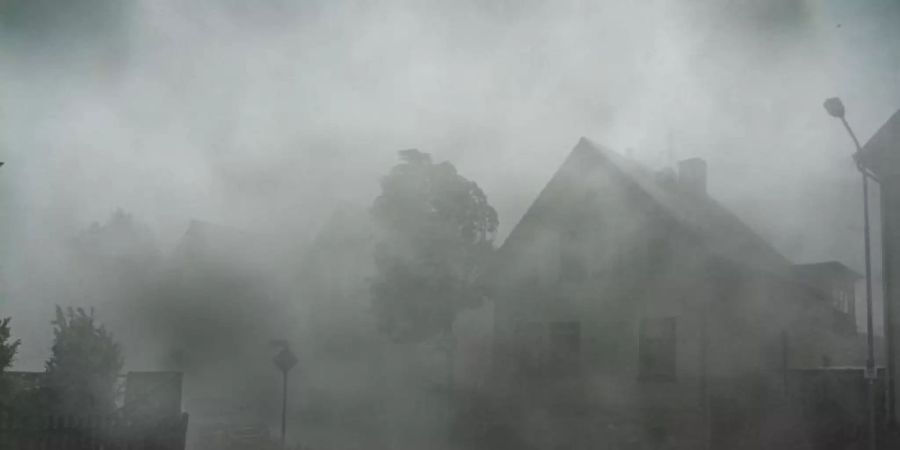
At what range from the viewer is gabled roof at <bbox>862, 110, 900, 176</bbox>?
1074 cm

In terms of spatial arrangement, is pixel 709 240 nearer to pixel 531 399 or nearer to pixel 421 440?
pixel 531 399

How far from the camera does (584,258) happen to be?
15367mm

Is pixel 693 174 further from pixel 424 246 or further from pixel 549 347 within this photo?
pixel 424 246

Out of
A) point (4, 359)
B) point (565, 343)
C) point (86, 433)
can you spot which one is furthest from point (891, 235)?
point (4, 359)

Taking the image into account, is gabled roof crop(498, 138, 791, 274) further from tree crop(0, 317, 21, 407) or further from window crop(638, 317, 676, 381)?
tree crop(0, 317, 21, 407)

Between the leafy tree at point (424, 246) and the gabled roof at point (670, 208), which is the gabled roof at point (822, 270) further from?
the leafy tree at point (424, 246)

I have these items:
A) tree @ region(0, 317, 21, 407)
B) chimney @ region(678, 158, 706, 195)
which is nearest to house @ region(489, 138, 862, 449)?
chimney @ region(678, 158, 706, 195)

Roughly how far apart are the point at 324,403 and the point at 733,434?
9.16 m

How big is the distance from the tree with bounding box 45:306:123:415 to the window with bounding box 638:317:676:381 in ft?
30.1

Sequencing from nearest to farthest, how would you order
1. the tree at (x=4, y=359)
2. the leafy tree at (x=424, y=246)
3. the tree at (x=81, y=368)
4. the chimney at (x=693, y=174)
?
the tree at (x=4, y=359) < the tree at (x=81, y=368) < the leafy tree at (x=424, y=246) < the chimney at (x=693, y=174)

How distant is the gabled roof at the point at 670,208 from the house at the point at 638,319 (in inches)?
1.4

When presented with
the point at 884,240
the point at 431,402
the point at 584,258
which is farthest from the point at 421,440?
the point at 884,240

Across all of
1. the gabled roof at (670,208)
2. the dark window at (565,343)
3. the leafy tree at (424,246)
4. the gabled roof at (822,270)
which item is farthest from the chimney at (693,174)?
the leafy tree at (424,246)

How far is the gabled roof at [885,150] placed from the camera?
10.7 m
